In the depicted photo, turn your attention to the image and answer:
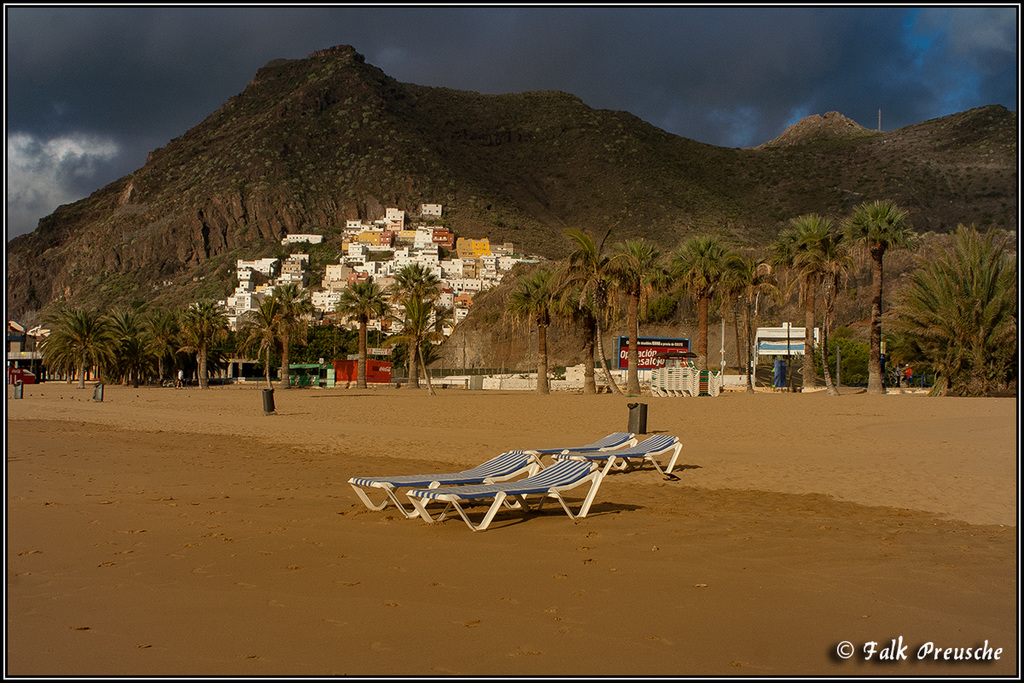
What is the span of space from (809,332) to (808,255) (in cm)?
431

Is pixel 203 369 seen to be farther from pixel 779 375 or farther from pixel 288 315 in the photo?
pixel 779 375

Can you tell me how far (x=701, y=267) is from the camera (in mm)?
43219

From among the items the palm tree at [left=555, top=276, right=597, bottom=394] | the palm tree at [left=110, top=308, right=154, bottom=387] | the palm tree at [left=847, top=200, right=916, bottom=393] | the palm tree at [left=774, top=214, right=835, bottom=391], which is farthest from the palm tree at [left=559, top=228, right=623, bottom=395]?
the palm tree at [left=110, top=308, right=154, bottom=387]

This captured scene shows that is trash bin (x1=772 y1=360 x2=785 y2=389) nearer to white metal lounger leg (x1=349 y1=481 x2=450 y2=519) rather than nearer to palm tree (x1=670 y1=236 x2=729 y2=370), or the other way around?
palm tree (x1=670 y1=236 x2=729 y2=370)

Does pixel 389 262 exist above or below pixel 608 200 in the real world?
below

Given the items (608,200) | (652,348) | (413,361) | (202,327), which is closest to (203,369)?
(202,327)

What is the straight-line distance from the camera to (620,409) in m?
25.4

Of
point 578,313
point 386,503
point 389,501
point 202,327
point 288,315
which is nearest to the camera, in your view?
point 386,503

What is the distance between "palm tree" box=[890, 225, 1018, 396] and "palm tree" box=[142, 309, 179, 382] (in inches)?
2055

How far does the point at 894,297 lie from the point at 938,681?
34.8 meters

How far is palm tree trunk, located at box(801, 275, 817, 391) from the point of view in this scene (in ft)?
129

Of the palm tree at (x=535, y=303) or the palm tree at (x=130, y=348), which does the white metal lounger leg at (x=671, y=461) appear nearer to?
the palm tree at (x=535, y=303)

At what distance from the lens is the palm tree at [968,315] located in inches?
1246

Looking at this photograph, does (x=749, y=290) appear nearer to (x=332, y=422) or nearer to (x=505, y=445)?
(x=332, y=422)
